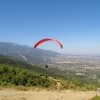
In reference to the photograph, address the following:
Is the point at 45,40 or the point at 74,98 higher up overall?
the point at 45,40

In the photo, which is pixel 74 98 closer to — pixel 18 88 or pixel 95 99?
pixel 95 99

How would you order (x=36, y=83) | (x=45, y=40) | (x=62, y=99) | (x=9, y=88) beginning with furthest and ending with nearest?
(x=36, y=83) < (x=45, y=40) < (x=9, y=88) < (x=62, y=99)

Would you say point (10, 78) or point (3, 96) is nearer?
point (3, 96)

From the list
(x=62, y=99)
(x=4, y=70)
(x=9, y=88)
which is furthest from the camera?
(x=4, y=70)

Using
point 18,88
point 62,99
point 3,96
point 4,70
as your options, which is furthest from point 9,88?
point 4,70

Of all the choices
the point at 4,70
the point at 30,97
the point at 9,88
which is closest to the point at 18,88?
the point at 9,88

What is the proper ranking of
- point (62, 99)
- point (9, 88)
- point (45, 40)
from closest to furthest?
point (62, 99)
point (9, 88)
point (45, 40)

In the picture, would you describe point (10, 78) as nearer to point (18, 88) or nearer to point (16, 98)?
point (18, 88)

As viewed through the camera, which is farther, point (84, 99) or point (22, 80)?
point (22, 80)

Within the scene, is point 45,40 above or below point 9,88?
above
